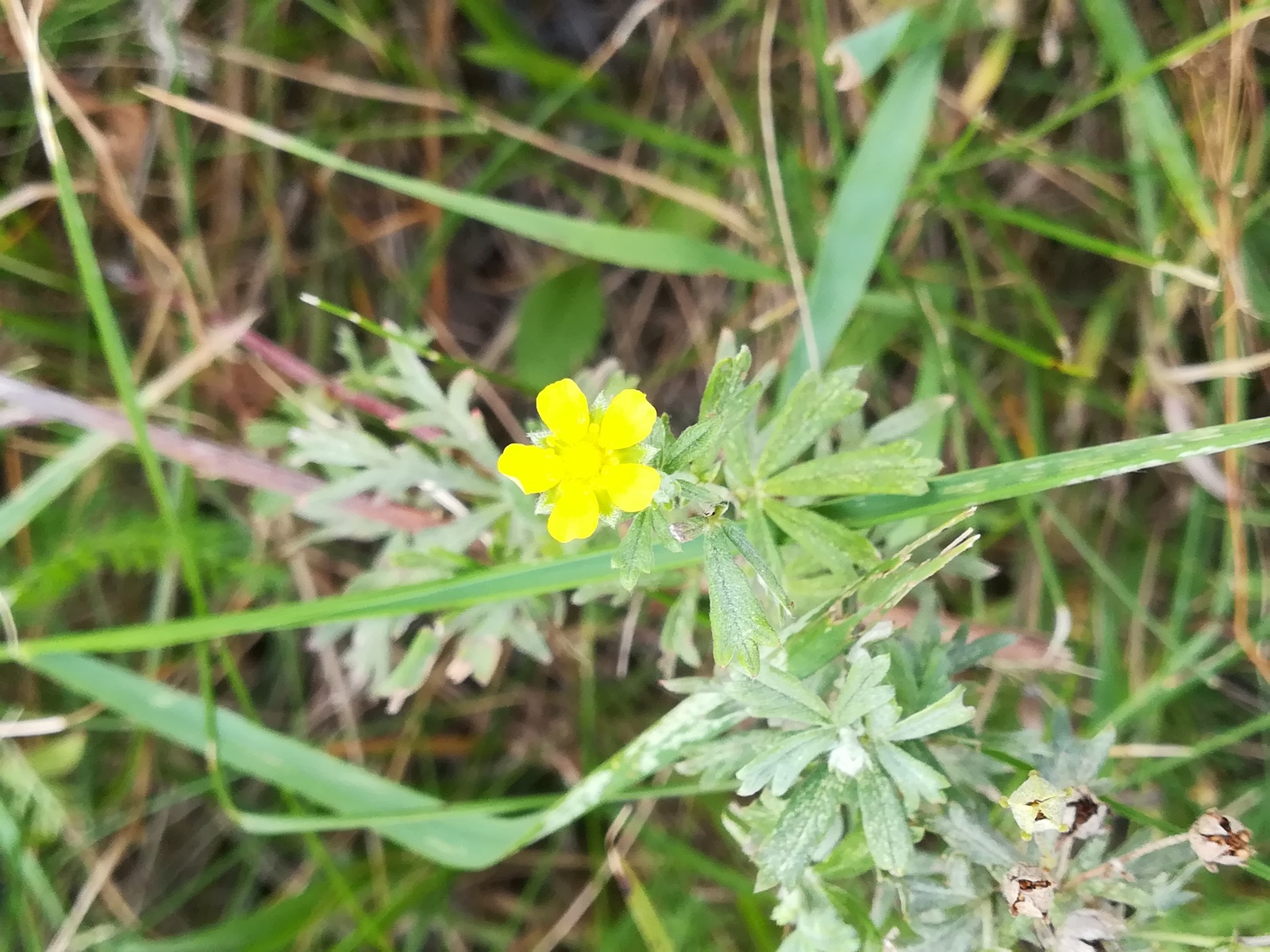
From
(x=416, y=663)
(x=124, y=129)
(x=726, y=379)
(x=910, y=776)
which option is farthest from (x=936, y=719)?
(x=124, y=129)

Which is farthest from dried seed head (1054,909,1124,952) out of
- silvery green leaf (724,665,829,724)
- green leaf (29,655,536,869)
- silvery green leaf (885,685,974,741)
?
green leaf (29,655,536,869)

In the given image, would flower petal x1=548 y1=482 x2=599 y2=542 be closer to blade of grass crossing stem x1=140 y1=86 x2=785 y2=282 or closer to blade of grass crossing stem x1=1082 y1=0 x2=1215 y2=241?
blade of grass crossing stem x1=140 y1=86 x2=785 y2=282

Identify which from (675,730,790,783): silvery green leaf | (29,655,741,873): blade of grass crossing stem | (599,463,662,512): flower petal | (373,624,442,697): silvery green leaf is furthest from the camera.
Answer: (373,624,442,697): silvery green leaf

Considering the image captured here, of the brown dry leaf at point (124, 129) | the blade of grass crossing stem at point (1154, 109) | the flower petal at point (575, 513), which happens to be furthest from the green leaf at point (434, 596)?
the brown dry leaf at point (124, 129)

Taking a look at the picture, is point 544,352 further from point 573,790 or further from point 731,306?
point 573,790

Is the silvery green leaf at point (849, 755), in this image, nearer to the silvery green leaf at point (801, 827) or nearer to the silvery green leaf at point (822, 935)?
the silvery green leaf at point (801, 827)

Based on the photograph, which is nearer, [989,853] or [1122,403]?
[989,853]

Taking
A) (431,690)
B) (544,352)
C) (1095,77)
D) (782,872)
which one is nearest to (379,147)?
(544,352)
